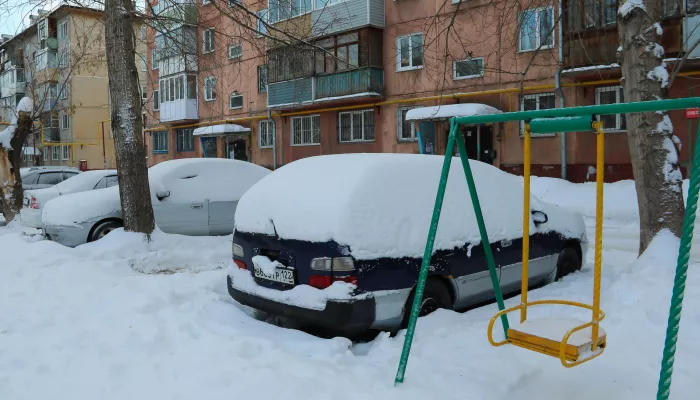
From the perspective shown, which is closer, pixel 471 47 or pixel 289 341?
pixel 289 341

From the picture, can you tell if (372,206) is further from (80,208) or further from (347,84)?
(347,84)

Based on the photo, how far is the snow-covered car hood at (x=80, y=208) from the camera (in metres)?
9.25

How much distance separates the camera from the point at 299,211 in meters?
4.67

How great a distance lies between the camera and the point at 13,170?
14.2 meters

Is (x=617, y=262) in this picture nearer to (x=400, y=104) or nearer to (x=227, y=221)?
(x=227, y=221)

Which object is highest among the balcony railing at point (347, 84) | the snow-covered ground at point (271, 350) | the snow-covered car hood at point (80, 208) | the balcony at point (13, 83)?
the balcony at point (13, 83)

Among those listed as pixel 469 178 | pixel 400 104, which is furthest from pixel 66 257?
pixel 400 104

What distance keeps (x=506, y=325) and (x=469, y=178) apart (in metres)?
1.10

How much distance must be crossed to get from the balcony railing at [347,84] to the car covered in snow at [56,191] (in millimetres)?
11283

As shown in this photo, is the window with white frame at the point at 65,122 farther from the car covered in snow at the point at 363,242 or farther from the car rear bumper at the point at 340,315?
the car rear bumper at the point at 340,315

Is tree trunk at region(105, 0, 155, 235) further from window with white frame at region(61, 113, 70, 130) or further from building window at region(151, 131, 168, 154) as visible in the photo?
window with white frame at region(61, 113, 70, 130)

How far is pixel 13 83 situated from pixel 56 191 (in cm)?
4118

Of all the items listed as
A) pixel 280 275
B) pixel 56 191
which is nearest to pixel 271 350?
pixel 280 275

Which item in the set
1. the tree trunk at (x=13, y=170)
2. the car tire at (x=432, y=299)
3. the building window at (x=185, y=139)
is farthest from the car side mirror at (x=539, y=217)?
the building window at (x=185, y=139)
